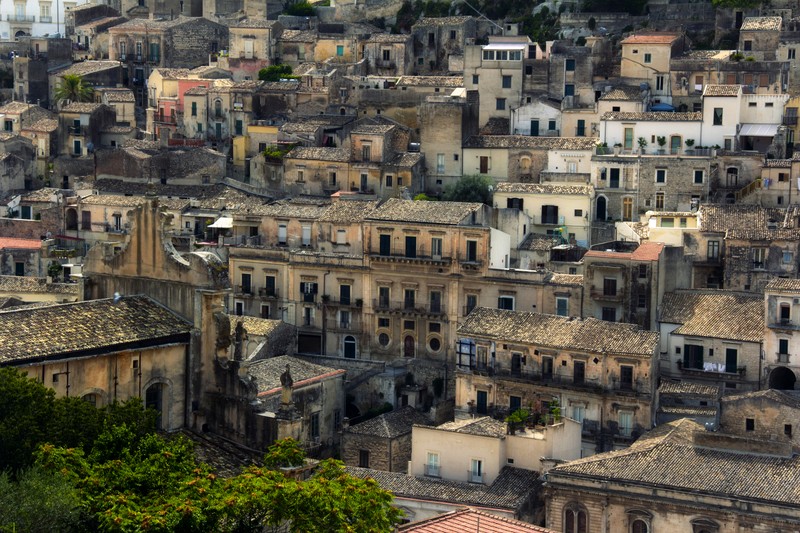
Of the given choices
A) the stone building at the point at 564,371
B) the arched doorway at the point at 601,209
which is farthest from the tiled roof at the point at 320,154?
the stone building at the point at 564,371

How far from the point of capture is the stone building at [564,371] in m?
66.4

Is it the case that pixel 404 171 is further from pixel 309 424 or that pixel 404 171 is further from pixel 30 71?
pixel 30 71

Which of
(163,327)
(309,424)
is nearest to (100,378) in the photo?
(163,327)

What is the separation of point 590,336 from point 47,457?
2774 cm

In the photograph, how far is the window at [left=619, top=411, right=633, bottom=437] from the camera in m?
66.2

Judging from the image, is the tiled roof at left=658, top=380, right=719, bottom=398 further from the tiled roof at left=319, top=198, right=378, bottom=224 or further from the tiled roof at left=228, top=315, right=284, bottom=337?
the tiled roof at left=228, top=315, right=284, bottom=337

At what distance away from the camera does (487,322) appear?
70062 mm

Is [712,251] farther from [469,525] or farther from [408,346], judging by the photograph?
[469,525]

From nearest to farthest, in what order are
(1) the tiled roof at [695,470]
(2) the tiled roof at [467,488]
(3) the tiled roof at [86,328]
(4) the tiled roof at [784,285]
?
(3) the tiled roof at [86,328], (1) the tiled roof at [695,470], (2) the tiled roof at [467,488], (4) the tiled roof at [784,285]

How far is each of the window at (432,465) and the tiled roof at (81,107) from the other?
41.5 meters

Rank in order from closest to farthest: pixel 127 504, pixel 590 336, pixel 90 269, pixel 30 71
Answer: pixel 127 504 < pixel 90 269 < pixel 590 336 < pixel 30 71

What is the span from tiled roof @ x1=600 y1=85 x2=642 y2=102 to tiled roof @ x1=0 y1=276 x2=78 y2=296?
26.9m

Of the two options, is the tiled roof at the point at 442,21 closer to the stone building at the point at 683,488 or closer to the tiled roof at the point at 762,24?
the tiled roof at the point at 762,24

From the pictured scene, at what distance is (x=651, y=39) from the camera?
93.2m
